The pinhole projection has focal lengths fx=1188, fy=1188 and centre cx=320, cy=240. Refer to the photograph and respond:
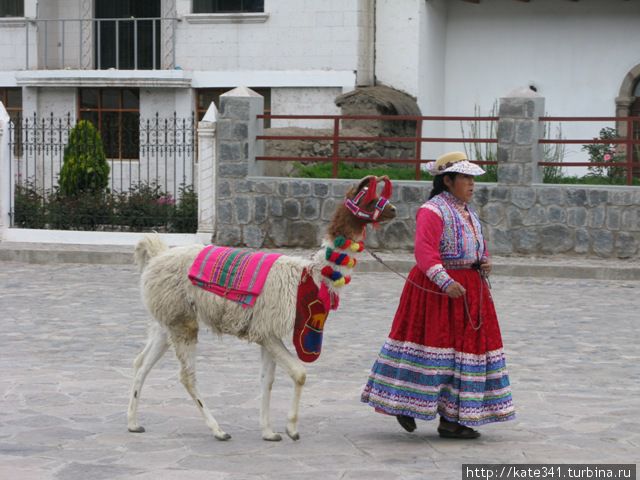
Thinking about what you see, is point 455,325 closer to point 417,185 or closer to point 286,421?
point 286,421

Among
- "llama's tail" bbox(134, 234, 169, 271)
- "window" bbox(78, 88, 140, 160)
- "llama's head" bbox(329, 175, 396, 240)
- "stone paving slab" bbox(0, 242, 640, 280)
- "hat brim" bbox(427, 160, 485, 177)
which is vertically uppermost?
"window" bbox(78, 88, 140, 160)

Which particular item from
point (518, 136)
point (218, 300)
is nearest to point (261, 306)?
point (218, 300)

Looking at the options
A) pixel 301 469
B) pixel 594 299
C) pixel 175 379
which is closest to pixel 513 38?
pixel 594 299

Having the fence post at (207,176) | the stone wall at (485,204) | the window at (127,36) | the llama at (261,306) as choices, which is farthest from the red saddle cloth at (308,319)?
the window at (127,36)

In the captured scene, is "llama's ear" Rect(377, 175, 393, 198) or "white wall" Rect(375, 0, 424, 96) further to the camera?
"white wall" Rect(375, 0, 424, 96)

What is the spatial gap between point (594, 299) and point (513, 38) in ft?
38.5

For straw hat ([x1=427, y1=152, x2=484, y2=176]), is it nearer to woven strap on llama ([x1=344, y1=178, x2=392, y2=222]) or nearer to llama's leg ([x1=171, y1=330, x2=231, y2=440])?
woven strap on llama ([x1=344, y1=178, x2=392, y2=222])

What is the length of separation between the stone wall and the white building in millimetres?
6722

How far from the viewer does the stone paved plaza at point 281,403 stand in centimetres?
610

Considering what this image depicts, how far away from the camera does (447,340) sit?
6613mm

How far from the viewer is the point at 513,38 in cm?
2394

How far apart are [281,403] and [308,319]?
50.7 inches

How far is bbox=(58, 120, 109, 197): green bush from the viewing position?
19.2 meters

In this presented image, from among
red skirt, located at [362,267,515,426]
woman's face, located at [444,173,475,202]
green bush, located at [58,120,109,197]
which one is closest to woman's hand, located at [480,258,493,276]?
red skirt, located at [362,267,515,426]
